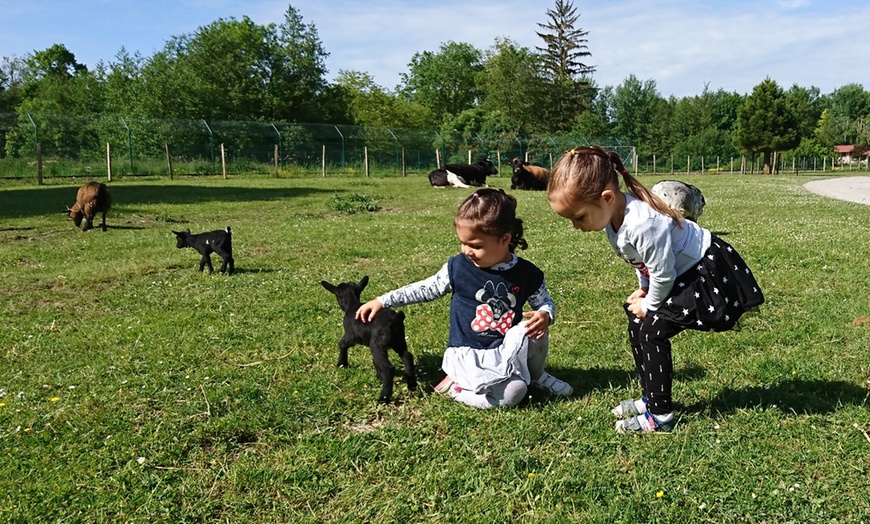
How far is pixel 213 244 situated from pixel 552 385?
609 cm

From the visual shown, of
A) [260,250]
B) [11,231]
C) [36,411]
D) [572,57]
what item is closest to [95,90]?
[572,57]

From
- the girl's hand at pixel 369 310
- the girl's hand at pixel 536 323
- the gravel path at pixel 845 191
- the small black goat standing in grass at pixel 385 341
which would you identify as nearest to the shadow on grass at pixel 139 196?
the small black goat standing in grass at pixel 385 341

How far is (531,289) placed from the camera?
4309 millimetres

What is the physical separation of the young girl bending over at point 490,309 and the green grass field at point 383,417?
175 millimetres

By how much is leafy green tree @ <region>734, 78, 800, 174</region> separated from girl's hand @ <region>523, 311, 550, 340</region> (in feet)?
194

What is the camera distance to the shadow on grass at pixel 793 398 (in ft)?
13.5

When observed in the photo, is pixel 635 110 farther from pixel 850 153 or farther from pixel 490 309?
pixel 490 309

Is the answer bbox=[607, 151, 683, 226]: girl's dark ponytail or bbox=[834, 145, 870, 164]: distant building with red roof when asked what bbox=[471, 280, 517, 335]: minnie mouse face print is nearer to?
bbox=[607, 151, 683, 226]: girl's dark ponytail

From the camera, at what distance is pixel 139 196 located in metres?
Result: 20.8

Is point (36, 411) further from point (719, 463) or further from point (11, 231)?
point (11, 231)

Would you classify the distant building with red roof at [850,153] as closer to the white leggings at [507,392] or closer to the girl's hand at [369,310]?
the white leggings at [507,392]

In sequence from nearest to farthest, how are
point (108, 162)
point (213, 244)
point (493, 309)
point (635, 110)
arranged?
1. point (493, 309)
2. point (213, 244)
3. point (108, 162)
4. point (635, 110)

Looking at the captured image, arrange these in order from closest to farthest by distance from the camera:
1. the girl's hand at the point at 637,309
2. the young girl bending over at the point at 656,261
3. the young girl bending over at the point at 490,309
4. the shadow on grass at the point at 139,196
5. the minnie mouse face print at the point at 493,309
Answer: the young girl bending over at the point at 656,261, the girl's hand at the point at 637,309, the young girl bending over at the point at 490,309, the minnie mouse face print at the point at 493,309, the shadow on grass at the point at 139,196

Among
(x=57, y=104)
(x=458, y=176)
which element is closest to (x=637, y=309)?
(x=458, y=176)
